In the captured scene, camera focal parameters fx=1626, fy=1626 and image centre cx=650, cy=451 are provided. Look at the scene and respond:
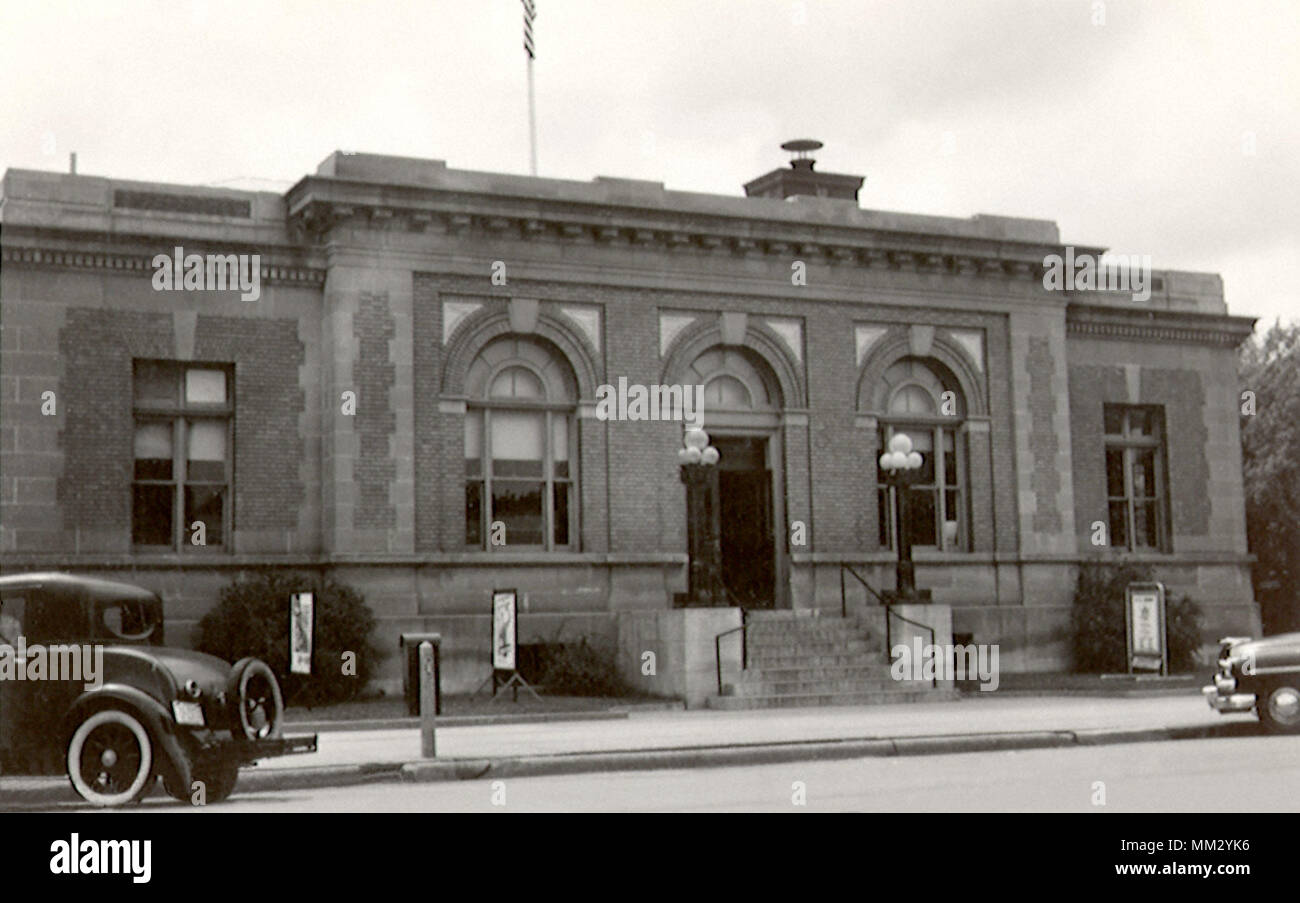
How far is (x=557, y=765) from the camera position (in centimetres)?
1561

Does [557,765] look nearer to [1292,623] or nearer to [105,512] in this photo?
[105,512]

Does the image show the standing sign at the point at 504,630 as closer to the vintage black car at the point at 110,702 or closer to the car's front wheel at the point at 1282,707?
the car's front wheel at the point at 1282,707

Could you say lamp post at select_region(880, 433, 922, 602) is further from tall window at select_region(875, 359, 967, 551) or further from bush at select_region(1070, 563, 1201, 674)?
bush at select_region(1070, 563, 1201, 674)

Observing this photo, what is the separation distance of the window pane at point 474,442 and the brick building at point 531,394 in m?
0.04

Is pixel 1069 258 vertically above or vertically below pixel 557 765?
above

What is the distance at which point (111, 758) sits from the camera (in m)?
12.4

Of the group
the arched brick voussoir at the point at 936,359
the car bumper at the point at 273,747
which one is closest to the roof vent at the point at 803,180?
the arched brick voussoir at the point at 936,359

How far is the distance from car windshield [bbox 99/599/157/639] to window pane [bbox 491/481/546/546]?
14.1 m

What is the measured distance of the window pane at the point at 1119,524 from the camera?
109 ft

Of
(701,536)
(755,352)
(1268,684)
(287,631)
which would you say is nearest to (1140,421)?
(755,352)

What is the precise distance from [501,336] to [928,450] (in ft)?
28.7

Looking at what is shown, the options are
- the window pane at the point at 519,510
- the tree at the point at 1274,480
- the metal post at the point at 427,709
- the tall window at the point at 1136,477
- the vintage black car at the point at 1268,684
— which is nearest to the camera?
the metal post at the point at 427,709
